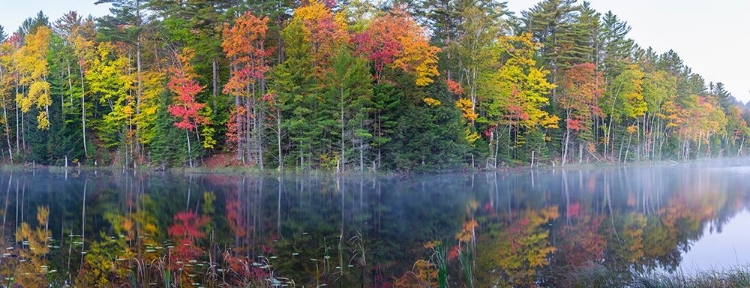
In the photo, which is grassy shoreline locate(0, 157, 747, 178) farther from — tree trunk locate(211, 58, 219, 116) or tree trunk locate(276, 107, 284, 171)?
tree trunk locate(211, 58, 219, 116)

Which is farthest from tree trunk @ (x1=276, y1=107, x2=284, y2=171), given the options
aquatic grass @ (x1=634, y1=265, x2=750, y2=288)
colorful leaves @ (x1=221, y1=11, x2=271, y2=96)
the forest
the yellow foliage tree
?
aquatic grass @ (x1=634, y1=265, x2=750, y2=288)

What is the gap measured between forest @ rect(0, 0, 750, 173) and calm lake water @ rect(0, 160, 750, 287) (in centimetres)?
797

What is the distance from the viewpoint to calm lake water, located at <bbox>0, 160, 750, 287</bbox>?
10078 mm

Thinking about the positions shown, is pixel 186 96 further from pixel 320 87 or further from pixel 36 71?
pixel 36 71

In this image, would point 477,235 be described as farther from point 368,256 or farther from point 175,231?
point 175,231

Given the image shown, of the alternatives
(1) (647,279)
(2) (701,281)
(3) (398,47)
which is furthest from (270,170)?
(2) (701,281)

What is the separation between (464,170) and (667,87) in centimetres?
3248

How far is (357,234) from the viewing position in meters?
14.6

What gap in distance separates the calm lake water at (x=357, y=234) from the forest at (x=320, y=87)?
797cm

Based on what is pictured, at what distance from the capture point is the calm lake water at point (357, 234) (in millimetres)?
10078

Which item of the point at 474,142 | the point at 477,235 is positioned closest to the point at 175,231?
the point at 477,235

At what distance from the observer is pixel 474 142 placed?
41.0 meters

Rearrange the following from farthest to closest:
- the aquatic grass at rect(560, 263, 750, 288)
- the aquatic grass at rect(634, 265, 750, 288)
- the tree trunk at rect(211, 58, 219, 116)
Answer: the tree trunk at rect(211, 58, 219, 116) → the aquatic grass at rect(560, 263, 750, 288) → the aquatic grass at rect(634, 265, 750, 288)

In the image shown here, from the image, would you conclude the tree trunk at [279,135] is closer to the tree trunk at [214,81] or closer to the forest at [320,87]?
the forest at [320,87]
